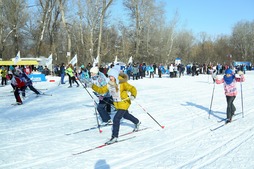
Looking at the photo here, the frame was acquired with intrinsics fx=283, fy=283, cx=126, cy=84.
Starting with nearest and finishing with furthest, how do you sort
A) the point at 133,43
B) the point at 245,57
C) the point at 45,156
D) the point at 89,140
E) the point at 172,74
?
the point at 45,156 → the point at 89,140 → the point at 172,74 → the point at 133,43 → the point at 245,57

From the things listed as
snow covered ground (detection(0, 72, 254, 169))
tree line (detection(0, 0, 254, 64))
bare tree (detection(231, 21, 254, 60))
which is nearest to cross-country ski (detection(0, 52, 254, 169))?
snow covered ground (detection(0, 72, 254, 169))

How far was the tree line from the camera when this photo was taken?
34.4 m

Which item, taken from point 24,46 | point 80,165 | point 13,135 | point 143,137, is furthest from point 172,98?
point 24,46

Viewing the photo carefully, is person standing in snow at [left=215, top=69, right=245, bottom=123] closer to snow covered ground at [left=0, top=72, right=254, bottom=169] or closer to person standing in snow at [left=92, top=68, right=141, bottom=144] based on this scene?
snow covered ground at [left=0, top=72, right=254, bottom=169]

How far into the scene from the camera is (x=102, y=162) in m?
5.36

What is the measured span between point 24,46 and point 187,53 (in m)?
39.9

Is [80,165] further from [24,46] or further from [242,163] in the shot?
[24,46]

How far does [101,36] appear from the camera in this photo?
117ft

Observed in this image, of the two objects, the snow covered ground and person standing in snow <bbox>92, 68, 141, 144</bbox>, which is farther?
person standing in snow <bbox>92, 68, 141, 144</bbox>

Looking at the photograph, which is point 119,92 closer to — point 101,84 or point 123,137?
point 123,137

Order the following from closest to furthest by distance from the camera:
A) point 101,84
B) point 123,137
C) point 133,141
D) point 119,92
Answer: point 119,92 → point 133,141 → point 123,137 → point 101,84

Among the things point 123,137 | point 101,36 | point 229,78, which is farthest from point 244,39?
point 123,137

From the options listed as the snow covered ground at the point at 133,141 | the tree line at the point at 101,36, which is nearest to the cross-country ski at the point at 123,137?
the snow covered ground at the point at 133,141

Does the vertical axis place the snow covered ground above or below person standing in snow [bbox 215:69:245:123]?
below
